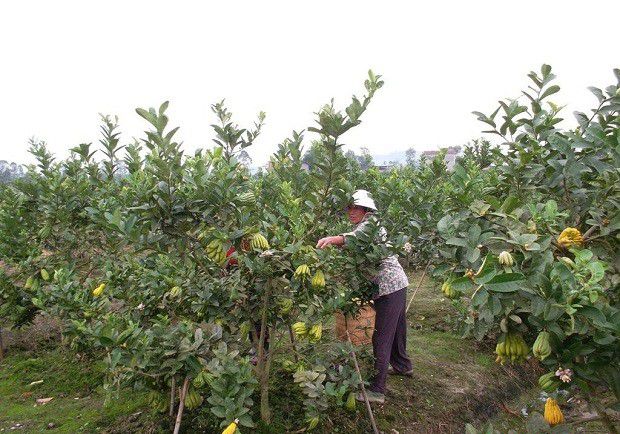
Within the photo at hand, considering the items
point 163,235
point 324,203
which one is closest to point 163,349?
point 163,235

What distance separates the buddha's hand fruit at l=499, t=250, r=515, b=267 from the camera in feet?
4.18

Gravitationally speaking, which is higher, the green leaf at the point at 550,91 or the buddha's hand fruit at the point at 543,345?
the green leaf at the point at 550,91

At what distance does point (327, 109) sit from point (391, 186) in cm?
317

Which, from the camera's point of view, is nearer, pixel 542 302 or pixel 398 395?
pixel 542 302

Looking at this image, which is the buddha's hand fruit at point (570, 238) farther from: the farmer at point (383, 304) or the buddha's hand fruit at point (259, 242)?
the farmer at point (383, 304)

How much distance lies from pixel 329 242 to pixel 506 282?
1.58 metres

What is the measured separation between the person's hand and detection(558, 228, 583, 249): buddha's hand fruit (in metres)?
1.34

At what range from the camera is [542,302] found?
1.28m

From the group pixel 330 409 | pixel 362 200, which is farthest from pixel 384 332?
pixel 362 200

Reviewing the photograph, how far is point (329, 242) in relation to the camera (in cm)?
273

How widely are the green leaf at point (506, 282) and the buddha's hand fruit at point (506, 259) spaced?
0.26ft

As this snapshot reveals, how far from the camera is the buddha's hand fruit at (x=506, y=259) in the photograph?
4.18 ft

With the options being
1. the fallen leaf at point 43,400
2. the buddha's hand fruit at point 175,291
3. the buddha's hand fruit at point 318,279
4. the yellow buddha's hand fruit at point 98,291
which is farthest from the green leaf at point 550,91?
the fallen leaf at point 43,400

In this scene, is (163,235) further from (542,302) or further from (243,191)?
(542,302)
